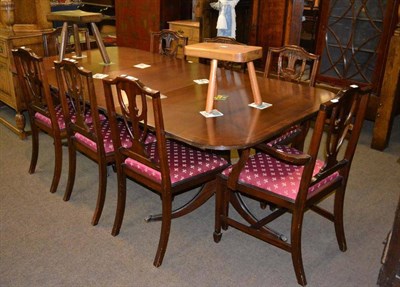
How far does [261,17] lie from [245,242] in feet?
8.81

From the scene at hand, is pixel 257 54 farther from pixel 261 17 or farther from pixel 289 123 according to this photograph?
pixel 261 17

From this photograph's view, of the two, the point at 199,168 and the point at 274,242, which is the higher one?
the point at 199,168

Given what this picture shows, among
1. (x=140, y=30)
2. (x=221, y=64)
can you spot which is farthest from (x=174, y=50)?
(x=140, y=30)

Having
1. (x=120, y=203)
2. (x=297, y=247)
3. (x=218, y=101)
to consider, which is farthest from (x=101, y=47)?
(x=297, y=247)

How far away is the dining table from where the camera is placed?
192 cm

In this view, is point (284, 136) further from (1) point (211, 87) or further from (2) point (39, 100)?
(2) point (39, 100)

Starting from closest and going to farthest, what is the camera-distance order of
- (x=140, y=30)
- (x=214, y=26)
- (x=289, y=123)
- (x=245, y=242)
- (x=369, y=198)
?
(x=289, y=123) < (x=245, y=242) < (x=369, y=198) < (x=214, y=26) < (x=140, y=30)

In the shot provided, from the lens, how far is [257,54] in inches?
88.5

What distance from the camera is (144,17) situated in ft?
18.0

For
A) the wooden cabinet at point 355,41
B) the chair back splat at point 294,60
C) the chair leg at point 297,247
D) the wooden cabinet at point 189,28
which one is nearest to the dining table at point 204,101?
the chair back splat at point 294,60

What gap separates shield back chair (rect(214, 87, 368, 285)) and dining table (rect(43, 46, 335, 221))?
157 millimetres

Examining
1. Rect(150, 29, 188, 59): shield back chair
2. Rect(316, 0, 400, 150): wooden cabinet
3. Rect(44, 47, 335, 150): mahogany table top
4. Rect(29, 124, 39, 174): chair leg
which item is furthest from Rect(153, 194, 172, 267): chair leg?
Rect(316, 0, 400, 150): wooden cabinet

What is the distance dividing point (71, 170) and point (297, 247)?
4.91ft

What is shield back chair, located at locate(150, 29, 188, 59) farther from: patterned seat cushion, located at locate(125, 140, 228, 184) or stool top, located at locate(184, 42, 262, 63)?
patterned seat cushion, located at locate(125, 140, 228, 184)
